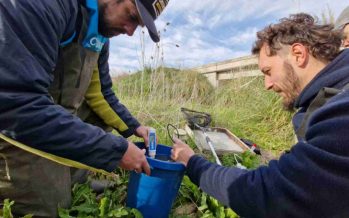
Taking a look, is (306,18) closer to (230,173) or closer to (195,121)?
(230,173)

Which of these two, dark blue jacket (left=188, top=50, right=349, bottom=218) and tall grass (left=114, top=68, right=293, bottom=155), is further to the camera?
tall grass (left=114, top=68, right=293, bottom=155)

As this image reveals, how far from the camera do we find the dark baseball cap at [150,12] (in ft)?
7.11

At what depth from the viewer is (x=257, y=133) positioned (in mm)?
5246

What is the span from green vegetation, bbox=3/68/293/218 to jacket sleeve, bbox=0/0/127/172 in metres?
0.51

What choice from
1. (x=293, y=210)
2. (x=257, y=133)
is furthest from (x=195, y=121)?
(x=293, y=210)

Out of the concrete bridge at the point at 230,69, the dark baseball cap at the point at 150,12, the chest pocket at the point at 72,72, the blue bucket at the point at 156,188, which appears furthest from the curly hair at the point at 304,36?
the concrete bridge at the point at 230,69

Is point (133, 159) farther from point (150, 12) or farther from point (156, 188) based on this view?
point (150, 12)

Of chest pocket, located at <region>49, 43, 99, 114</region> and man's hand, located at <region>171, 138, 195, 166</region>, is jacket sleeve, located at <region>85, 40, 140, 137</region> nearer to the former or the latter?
chest pocket, located at <region>49, 43, 99, 114</region>

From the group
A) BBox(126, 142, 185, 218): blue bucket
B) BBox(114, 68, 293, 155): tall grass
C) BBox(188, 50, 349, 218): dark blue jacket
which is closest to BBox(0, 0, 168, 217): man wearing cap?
BBox(126, 142, 185, 218): blue bucket

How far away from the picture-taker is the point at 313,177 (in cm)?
144

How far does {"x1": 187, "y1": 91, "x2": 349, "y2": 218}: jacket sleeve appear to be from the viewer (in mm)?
1409

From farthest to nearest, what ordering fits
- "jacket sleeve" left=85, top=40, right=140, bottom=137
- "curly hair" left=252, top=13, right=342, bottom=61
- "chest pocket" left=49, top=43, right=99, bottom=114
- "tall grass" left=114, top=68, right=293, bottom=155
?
"tall grass" left=114, top=68, right=293, bottom=155, "jacket sleeve" left=85, top=40, right=140, bottom=137, "chest pocket" left=49, top=43, right=99, bottom=114, "curly hair" left=252, top=13, right=342, bottom=61

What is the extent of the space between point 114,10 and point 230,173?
126cm

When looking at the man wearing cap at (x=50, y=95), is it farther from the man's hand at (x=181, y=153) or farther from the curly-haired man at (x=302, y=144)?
the curly-haired man at (x=302, y=144)
